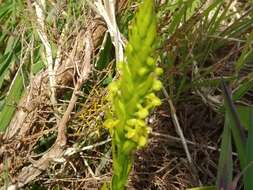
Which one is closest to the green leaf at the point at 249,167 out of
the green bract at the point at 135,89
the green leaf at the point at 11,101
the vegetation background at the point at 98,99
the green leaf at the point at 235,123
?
the green leaf at the point at 235,123

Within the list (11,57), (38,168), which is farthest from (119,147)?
(11,57)

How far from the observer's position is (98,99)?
4.65ft

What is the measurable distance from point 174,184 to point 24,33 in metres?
0.61

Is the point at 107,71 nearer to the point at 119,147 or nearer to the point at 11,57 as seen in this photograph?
the point at 11,57

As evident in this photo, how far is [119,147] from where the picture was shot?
0.76m

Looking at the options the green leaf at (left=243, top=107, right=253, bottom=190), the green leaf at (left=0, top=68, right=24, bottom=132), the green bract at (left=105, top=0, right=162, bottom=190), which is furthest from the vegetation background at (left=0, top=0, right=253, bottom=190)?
the green bract at (left=105, top=0, right=162, bottom=190)

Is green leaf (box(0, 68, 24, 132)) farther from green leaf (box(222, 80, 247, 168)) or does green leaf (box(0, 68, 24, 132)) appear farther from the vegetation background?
green leaf (box(222, 80, 247, 168))

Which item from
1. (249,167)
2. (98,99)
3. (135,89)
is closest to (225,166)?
(249,167)

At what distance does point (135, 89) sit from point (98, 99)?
0.72 meters

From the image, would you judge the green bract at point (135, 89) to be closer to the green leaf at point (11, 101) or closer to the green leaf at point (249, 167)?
the green leaf at point (249, 167)

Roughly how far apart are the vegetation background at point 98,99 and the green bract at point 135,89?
581 millimetres

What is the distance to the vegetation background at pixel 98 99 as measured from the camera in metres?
1.39

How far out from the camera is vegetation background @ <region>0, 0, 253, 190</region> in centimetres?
139

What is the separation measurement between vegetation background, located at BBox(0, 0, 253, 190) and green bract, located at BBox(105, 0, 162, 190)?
1.90 feet
